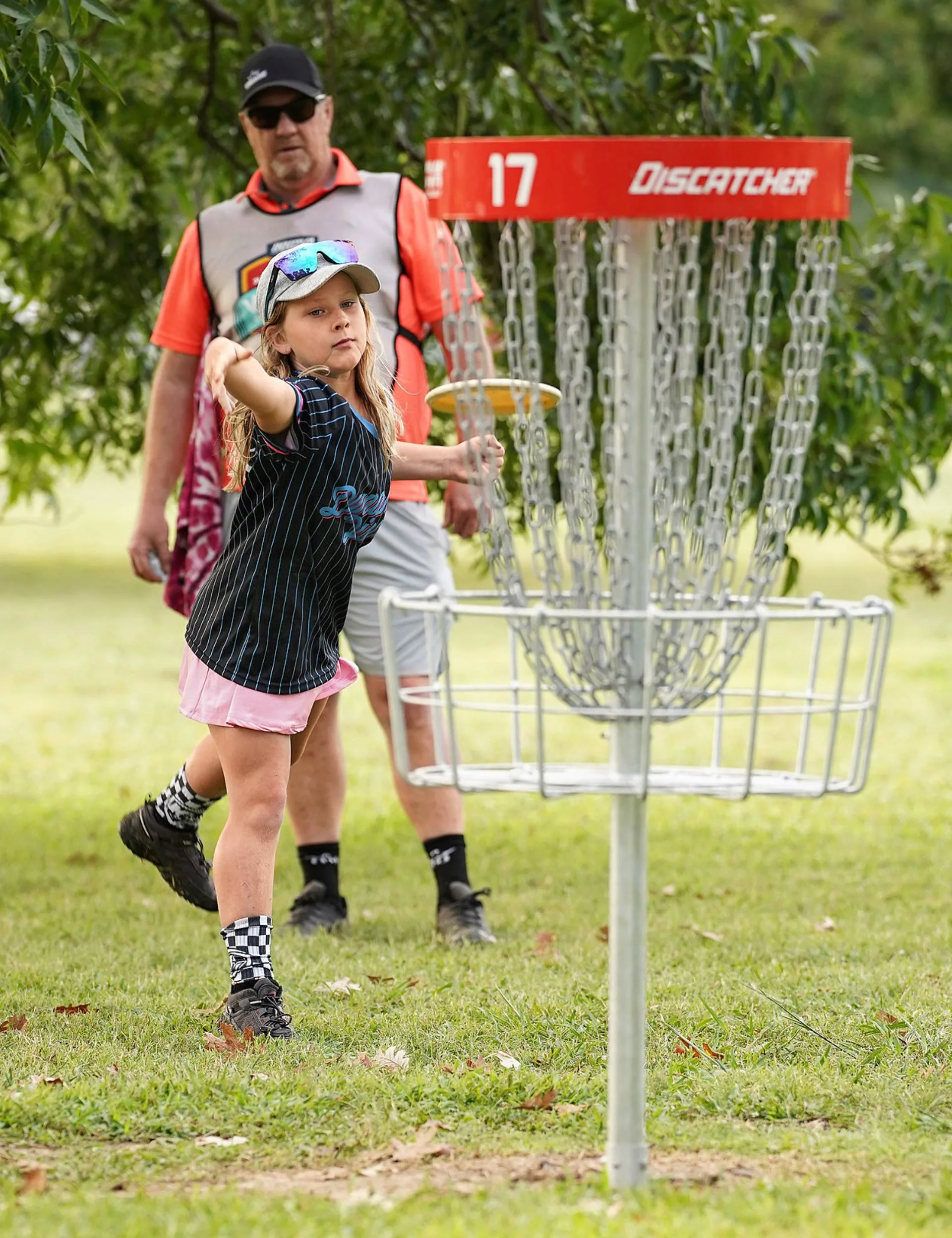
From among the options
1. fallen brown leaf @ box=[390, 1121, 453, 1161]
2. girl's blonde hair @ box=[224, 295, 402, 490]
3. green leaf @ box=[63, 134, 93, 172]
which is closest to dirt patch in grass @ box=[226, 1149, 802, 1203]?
fallen brown leaf @ box=[390, 1121, 453, 1161]

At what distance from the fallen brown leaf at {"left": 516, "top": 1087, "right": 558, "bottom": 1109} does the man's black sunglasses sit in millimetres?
2805

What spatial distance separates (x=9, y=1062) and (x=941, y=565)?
14.1ft

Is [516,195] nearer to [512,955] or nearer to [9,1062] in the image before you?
[9,1062]

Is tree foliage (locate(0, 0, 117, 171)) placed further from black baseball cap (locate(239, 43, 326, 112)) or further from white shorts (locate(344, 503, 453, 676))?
white shorts (locate(344, 503, 453, 676))

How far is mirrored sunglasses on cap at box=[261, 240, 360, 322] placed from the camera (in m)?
3.60

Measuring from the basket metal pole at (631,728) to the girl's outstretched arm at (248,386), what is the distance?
76 cm

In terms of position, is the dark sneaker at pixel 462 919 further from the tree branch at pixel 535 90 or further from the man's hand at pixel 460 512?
the tree branch at pixel 535 90

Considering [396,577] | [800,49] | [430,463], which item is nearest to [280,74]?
[396,577]

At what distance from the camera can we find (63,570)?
76.5 ft

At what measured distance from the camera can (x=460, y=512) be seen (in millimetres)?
4984

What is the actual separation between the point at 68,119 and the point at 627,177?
2.12 meters

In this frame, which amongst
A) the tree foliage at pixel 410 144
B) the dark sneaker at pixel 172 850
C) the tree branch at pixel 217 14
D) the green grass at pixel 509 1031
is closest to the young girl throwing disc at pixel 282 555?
the green grass at pixel 509 1031

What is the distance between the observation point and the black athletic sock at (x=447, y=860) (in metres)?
5.06

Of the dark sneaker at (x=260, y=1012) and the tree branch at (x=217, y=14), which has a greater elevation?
the tree branch at (x=217, y=14)
